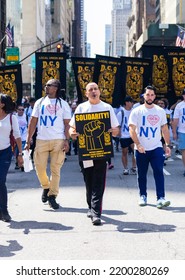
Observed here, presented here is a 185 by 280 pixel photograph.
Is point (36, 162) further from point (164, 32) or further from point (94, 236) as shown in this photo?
point (164, 32)

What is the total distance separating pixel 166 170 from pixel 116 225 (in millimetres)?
6853

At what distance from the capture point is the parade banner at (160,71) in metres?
18.9

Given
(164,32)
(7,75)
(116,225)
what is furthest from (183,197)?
(164,32)

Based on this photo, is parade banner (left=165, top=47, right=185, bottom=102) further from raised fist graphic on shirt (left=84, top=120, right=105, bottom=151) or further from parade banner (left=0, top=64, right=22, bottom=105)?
raised fist graphic on shirt (left=84, top=120, right=105, bottom=151)

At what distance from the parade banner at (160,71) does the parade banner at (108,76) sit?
1.11 metres

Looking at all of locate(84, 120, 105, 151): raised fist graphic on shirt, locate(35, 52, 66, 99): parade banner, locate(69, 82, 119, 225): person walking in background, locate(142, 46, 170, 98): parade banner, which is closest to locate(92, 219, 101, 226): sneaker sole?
locate(69, 82, 119, 225): person walking in background

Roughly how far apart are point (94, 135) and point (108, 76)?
10.7m

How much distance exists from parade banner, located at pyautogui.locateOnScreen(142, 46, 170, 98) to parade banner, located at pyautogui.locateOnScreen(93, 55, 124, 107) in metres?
1.11

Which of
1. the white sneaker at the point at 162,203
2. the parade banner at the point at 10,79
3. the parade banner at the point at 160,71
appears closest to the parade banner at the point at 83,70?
the parade banner at the point at 160,71

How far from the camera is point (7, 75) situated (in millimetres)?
17406

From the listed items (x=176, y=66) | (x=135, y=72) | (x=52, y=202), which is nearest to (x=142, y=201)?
(x=52, y=202)

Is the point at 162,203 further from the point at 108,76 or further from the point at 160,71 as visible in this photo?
the point at 160,71

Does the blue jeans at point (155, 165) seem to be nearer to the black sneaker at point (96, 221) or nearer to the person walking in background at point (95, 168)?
the person walking in background at point (95, 168)

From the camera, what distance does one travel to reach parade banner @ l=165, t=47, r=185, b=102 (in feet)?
61.3
